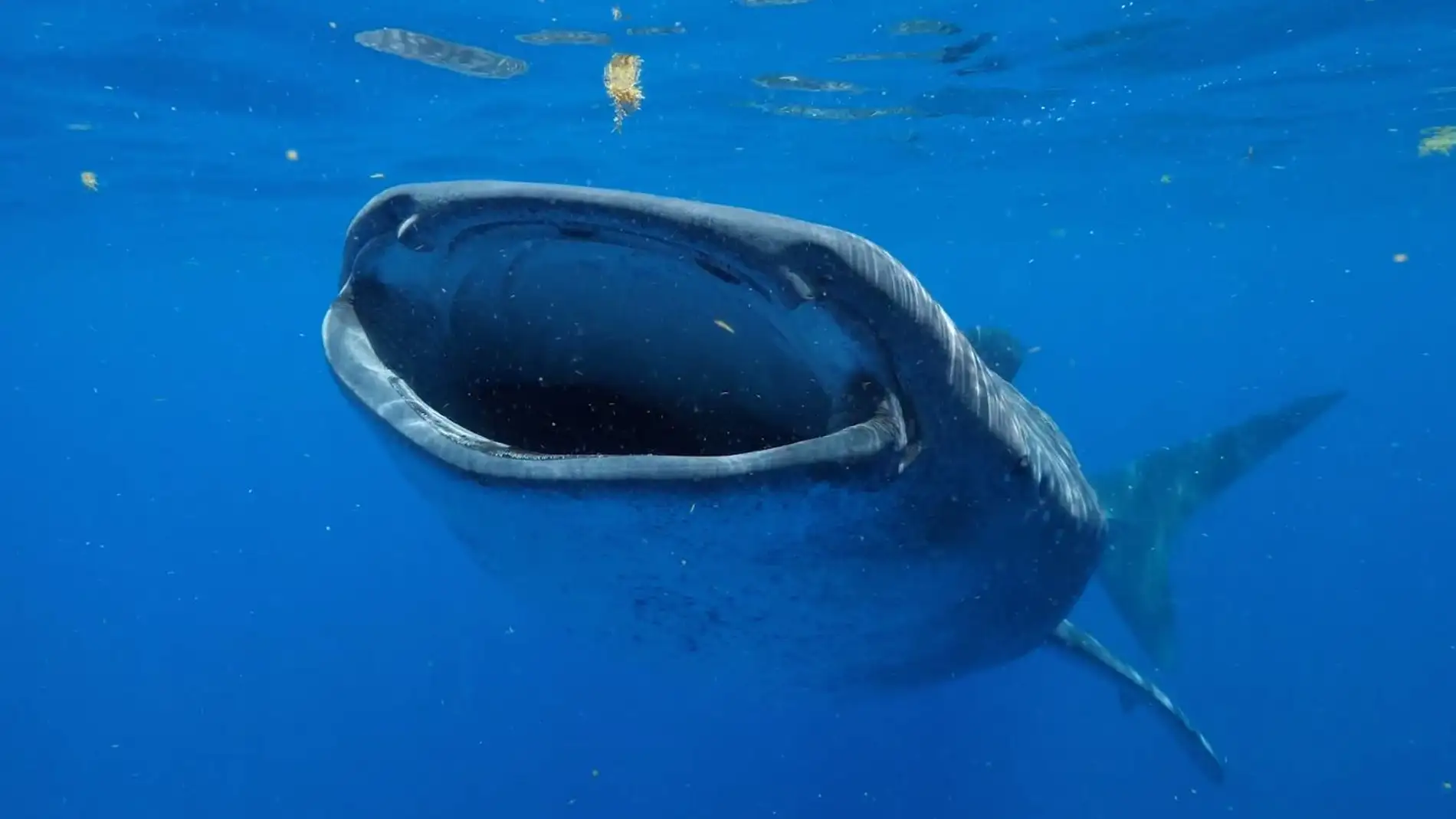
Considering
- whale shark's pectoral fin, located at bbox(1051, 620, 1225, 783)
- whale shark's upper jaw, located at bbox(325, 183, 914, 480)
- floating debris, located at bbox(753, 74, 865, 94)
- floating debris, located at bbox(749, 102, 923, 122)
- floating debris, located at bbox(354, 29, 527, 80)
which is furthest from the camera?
floating debris, located at bbox(749, 102, 923, 122)

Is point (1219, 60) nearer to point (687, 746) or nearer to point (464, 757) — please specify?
→ point (687, 746)

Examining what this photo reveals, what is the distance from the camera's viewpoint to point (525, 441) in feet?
10.7

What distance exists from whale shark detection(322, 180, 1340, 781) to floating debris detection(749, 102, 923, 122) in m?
12.9

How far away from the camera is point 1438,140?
19.3 m

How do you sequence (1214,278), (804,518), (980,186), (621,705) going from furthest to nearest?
(1214,278), (980,186), (621,705), (804,518)

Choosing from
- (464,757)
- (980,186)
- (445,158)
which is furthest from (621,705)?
(980,186)

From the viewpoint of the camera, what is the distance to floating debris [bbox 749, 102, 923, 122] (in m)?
15.7

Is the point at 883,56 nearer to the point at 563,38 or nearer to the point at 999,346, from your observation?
the point at 563,38

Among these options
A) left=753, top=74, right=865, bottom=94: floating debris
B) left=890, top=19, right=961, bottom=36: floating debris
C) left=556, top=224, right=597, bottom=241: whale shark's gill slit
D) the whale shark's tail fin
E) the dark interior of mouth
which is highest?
left=556, top=224, right=597, bottom=241: whale shark's gill slit

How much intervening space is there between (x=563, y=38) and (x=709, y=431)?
9.82 meters

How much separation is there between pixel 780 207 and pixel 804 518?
24.5m

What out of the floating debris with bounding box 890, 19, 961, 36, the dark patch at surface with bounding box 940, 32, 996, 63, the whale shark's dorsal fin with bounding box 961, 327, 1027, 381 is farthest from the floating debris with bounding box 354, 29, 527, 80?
the whale shark's dorsal fin with bounding box 961, 327, 1027, 381

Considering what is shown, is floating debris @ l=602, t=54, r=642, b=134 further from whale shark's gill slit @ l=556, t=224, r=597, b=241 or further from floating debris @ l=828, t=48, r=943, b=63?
whale shark's gill slit @ l=556, t=224, r=597, b=241

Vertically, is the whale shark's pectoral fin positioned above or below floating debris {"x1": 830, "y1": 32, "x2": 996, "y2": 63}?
below
